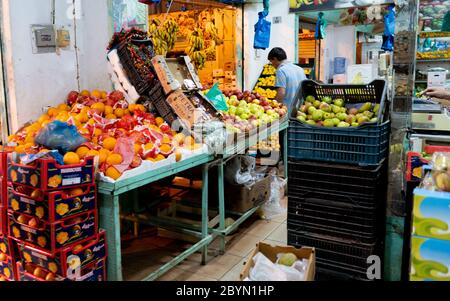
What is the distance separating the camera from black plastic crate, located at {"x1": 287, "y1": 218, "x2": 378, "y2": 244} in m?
2.54

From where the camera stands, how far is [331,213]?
2.64 m

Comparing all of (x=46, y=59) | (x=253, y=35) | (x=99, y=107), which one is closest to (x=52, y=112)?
(x=99, y=107)

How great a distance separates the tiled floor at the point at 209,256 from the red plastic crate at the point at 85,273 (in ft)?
2.27

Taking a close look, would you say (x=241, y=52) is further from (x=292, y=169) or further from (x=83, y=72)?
(x=292, y=169)

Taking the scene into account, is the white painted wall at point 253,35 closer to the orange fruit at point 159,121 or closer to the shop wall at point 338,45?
the shop wall at point 338,45

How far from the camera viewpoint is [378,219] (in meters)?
2.60

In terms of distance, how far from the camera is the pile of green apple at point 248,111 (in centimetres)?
384

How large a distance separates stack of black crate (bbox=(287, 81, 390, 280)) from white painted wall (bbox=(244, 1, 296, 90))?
452 cm

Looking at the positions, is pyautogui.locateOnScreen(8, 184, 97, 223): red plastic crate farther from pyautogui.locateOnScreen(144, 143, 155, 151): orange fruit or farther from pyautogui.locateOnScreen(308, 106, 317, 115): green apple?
pyautogui.locateOnScreen(308, 106, 317, 115): green apple

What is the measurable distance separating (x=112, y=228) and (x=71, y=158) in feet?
1.57

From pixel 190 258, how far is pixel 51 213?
1.52 m

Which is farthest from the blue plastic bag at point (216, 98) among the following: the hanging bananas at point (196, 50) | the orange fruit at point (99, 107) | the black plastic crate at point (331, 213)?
the hanging bananas at point (196, 50)

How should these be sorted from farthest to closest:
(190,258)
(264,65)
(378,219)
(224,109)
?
1. (264,65)
2. (224,109)
3. (190,258)
4. (378,219)

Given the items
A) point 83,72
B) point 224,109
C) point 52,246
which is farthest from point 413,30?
point 83,72
